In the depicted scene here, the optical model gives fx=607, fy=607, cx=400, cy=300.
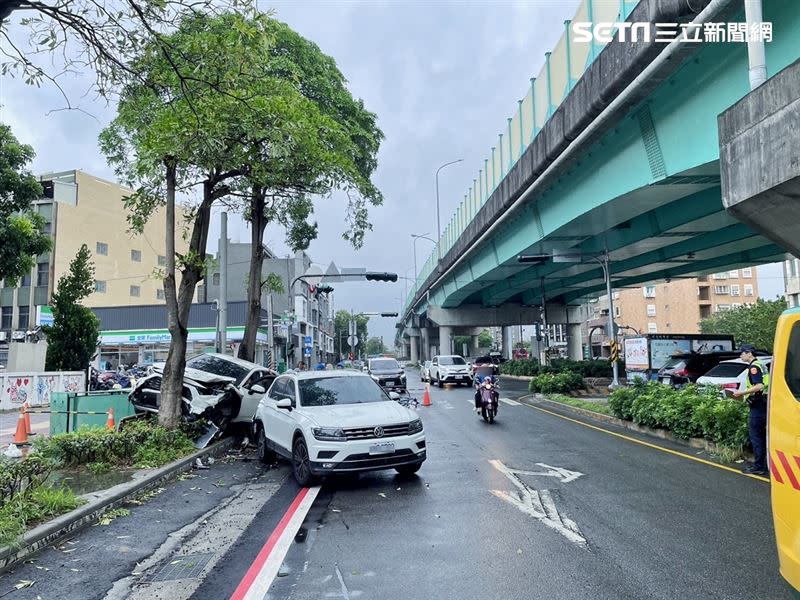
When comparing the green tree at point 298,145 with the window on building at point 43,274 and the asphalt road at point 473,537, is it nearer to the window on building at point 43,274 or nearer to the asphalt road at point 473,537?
the asphalt road at point 473,537

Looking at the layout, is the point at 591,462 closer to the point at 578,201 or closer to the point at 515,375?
the point at 578,201

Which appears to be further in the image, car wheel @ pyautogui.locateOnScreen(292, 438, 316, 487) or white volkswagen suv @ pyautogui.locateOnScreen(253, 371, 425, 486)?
car wheel @ pyautogui.locateOnScreen(292, 438, 316, 487)

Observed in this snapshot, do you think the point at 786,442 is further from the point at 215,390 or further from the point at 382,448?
the point at 215,390

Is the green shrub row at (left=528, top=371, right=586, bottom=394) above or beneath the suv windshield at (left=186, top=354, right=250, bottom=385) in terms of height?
beneath

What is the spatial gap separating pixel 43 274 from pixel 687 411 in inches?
2081

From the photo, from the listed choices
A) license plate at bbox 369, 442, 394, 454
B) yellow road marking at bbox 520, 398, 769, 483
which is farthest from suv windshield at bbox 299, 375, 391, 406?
yellow road marking at bbox 520, 398, 769, 483

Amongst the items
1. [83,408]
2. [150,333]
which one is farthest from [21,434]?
[150,333]

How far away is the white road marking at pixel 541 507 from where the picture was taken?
19.8 ft

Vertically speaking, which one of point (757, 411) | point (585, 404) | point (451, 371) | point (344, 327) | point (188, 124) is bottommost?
point (585, 404)

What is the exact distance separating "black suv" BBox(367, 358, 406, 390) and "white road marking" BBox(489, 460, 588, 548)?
56.1 feet

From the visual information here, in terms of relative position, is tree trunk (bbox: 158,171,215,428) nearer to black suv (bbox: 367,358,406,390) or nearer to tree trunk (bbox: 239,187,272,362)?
tree trunk (bbox: 239,187,272,362)

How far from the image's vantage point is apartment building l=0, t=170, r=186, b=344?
5025cm

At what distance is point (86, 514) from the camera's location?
22.5ft

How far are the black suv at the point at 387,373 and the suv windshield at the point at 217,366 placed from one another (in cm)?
1116
